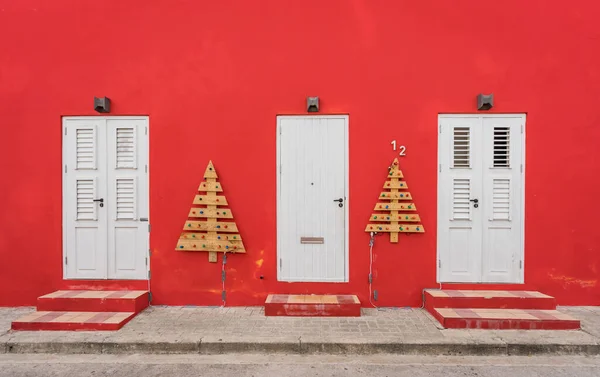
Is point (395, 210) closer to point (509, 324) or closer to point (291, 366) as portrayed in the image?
point (509, 324)

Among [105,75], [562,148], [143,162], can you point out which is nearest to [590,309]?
[562,148]

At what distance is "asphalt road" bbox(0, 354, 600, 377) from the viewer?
3344 millimetres

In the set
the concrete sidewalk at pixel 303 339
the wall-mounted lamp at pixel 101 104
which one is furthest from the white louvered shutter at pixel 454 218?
the wall-mounted lamp at pixel 101 104

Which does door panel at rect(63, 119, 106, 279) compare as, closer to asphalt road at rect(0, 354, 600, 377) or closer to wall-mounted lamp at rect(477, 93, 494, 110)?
asphalt road at rect(0, 354, 600, 377)

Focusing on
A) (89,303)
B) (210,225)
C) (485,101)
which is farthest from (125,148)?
(485,101)

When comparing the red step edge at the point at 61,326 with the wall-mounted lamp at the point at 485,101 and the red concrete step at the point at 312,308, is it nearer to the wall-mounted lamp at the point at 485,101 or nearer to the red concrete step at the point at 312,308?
the red concrete step at the point at 312,308

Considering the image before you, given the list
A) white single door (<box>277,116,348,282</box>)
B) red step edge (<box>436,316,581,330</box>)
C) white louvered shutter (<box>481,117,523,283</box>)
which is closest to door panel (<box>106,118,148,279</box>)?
white single door (<box>277,116,348,282</box>)

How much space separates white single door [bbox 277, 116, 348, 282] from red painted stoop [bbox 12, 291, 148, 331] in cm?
217

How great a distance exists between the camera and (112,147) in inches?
191

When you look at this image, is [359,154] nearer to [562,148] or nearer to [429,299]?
[429,299]

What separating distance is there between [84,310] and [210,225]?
2.08 metres

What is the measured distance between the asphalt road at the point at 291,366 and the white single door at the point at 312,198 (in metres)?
1.41

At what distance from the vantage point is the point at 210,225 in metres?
4.78

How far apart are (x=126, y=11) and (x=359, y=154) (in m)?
4.16
